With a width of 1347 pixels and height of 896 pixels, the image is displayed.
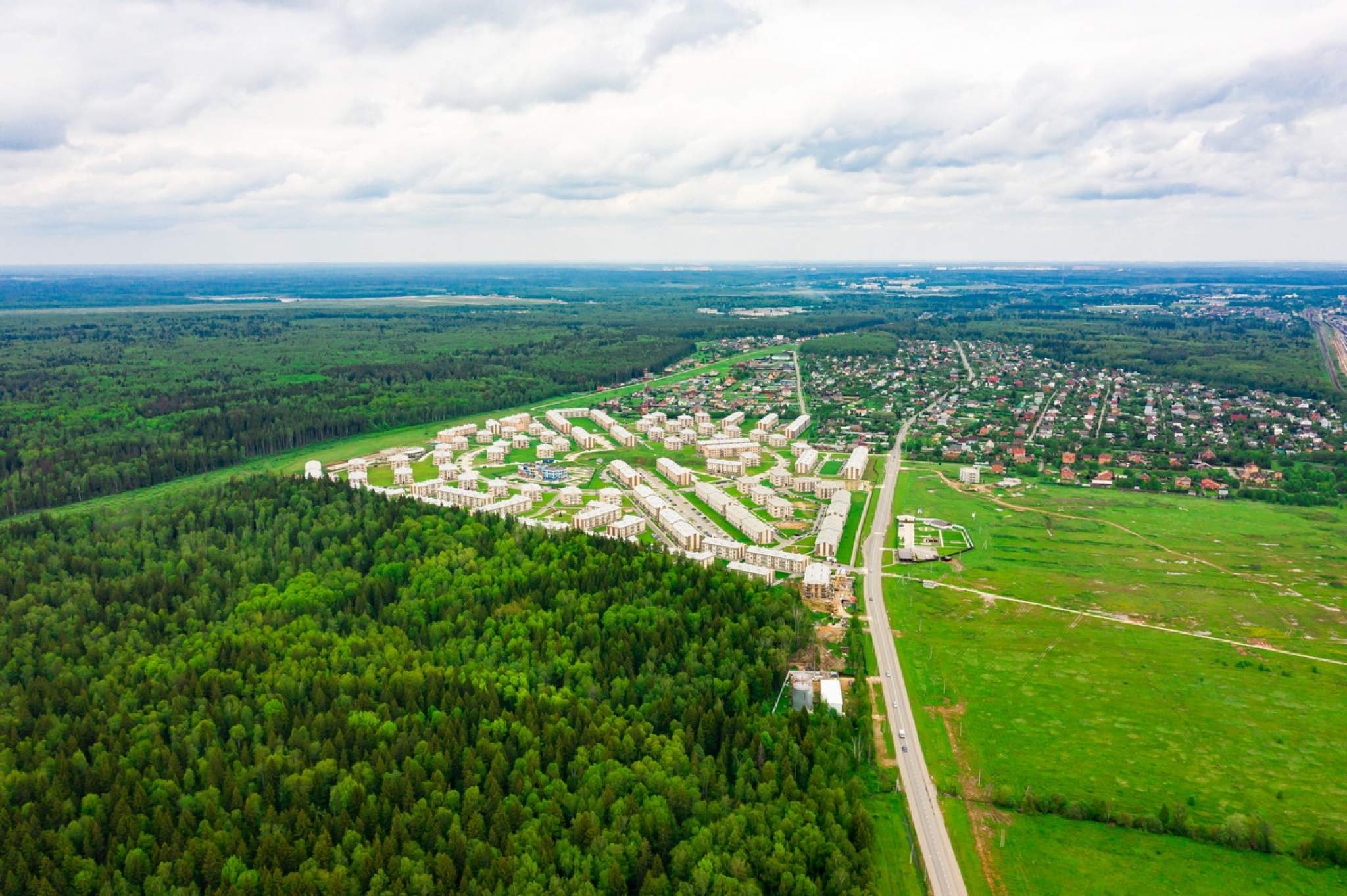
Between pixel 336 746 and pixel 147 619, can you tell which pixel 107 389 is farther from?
pixel 336 746

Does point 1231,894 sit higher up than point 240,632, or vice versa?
point 240,632

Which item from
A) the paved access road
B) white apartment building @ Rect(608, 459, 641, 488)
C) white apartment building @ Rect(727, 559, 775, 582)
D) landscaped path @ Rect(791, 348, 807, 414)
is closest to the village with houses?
landscaped path @ Rect(791, 348, 807, 414)

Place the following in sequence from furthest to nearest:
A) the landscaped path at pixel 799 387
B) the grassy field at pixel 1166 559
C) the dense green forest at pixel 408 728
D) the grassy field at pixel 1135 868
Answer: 1. the landscaped path at pixel 799 387
2. the grassy field at pixel 1166 559
3. the grassy field at pixel 1135 868
4. the dense green forest at pixel 408 728

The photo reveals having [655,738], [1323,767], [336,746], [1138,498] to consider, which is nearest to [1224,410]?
[1138,498]

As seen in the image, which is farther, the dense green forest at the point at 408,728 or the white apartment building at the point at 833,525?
the white apartment building at the point at 833,525

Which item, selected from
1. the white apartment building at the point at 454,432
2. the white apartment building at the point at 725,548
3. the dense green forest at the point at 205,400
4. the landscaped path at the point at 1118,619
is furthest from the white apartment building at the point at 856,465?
the dense green forest at the point at 205,400

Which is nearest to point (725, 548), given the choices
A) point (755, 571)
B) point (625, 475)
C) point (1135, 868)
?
point (755, 571)

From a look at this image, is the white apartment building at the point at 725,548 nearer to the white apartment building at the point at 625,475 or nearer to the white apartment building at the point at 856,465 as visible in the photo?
the white apartment building at the point at 625,475
